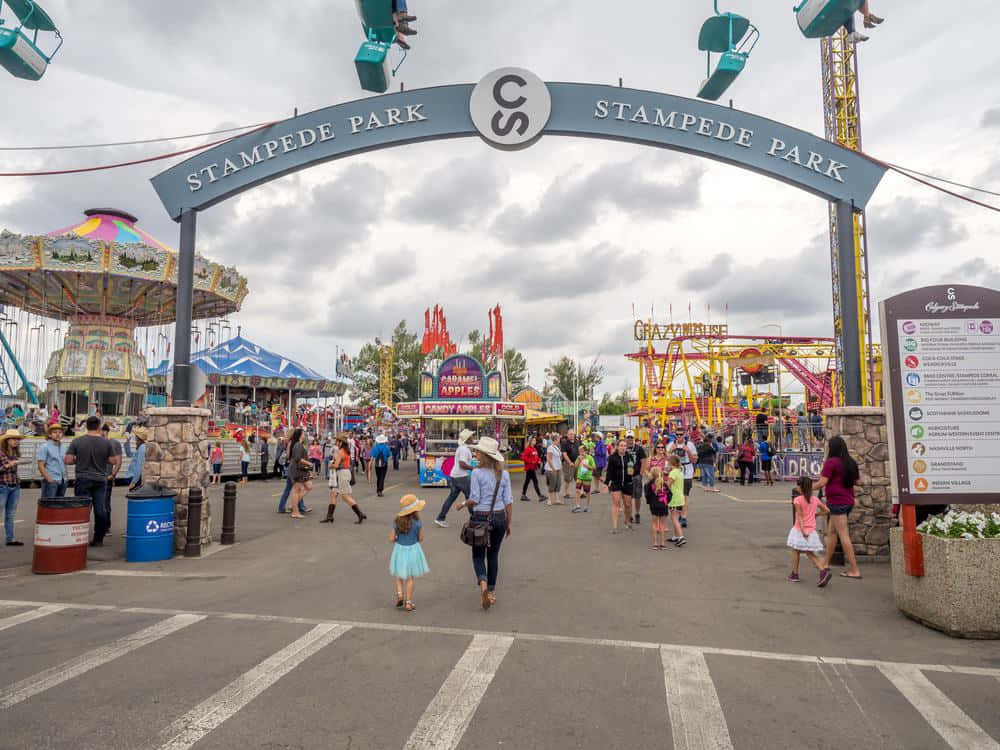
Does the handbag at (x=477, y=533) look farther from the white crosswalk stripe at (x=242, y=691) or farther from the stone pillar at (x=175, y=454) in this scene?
the stone pillar at (x=175, y=454)

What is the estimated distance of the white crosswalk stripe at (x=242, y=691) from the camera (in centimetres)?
356

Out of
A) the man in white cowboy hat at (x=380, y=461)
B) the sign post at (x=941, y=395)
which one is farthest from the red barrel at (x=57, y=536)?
the man in white cowboy hat at (x=380, y=461)

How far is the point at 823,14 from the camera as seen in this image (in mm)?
6441

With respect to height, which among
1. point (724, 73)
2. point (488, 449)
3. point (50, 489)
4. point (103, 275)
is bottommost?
point (50, 489)

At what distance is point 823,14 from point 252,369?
47.4 meters

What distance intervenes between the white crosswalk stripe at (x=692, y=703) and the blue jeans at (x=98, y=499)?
811cm

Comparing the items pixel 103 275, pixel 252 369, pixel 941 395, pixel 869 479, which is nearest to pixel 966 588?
pixel 941 395

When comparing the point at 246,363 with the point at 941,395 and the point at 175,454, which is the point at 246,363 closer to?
the point at 175,454

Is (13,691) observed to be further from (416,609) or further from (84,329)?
(84,329)

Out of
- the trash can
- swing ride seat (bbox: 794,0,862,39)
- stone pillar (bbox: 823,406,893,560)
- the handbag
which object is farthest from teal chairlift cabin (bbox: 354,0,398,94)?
stone pillar (bbox: 823,406,893,560)

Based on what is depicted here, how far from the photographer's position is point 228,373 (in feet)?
152

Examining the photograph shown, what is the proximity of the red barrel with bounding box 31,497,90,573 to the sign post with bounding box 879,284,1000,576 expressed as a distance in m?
9.01

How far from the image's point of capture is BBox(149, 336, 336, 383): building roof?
46.6 meters

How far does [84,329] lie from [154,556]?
1169 inches
